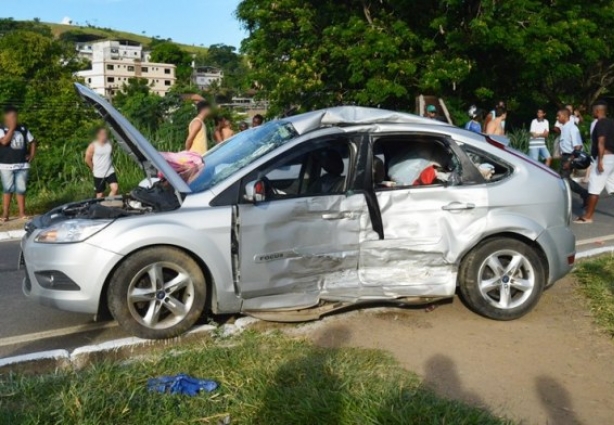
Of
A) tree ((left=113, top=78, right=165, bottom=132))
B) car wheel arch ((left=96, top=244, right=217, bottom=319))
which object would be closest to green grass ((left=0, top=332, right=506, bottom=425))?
car wheel arch ((left=96, top=244, right=217, bottom=319))

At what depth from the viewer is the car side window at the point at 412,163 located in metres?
5.48

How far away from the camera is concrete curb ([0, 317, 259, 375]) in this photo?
14.5 ft

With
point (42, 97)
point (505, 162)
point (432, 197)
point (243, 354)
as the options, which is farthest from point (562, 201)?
point (42, 97)

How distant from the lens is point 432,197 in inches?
212

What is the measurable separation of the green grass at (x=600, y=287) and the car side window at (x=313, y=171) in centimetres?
236

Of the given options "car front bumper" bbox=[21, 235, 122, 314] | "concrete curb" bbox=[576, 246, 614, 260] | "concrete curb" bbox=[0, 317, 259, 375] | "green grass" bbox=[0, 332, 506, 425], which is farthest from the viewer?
"concrete curb" bbox=[576, 246, 614, 260]

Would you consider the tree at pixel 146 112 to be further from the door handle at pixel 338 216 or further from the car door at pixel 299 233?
the door handle at pixel 338 216

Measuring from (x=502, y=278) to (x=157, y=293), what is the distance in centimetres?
275

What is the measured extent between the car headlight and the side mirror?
100cm

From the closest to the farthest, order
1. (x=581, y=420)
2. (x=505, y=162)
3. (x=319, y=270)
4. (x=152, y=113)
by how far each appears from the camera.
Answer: (x=581, y=420) < (x=319, y=270) < (x=505, y=162) < (x=152, y=113)

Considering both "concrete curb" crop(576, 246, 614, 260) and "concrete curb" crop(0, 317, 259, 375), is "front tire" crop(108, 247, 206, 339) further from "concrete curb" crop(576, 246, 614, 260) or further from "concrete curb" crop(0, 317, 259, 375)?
"concrete curb" crop(576, 246, 614, 260)

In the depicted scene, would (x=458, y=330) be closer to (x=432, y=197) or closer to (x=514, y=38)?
(x=432, y=197)

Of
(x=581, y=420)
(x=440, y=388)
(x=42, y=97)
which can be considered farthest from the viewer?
(x=42, y=97)

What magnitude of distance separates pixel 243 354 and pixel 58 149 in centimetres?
1162
